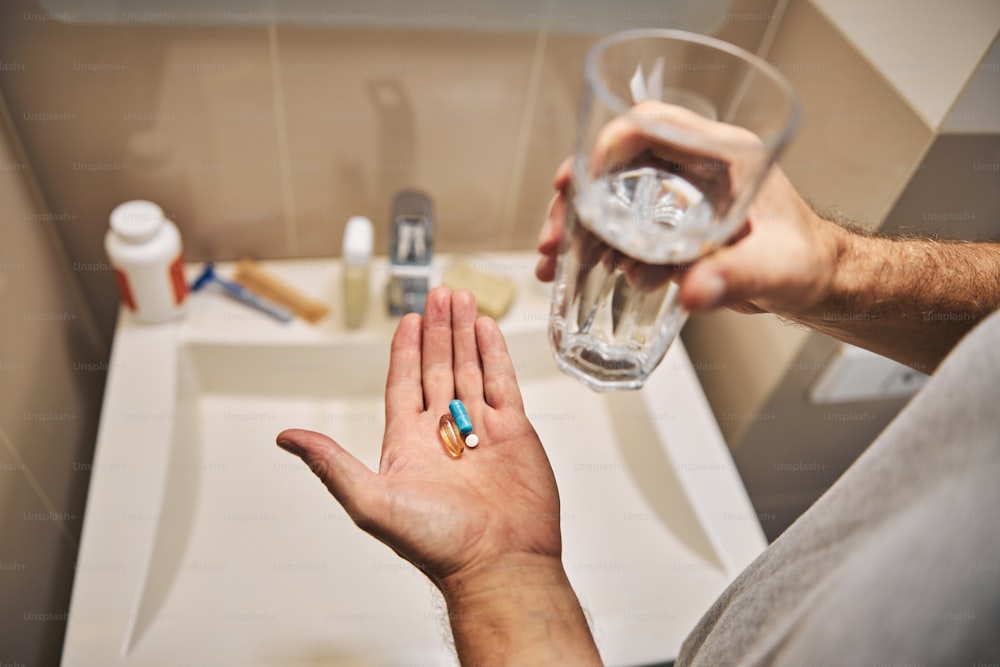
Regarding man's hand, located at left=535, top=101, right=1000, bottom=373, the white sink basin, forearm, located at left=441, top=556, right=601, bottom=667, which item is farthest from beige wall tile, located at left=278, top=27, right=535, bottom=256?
forearm, located at left=441, top=556, right=601, bottom=667

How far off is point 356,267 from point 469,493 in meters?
0.40

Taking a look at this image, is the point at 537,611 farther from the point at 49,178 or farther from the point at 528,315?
the point at 49,178

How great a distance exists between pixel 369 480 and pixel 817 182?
674 mm

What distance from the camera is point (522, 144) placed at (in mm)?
933

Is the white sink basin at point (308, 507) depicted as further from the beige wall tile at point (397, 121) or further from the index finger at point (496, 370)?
the index finger at point (496, 370)

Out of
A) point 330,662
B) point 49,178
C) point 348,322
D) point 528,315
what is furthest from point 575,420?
point 49,178

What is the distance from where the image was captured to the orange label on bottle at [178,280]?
849 millimetres

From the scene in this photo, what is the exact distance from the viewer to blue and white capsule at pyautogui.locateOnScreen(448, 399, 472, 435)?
61 centimetres

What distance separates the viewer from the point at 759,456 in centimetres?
110

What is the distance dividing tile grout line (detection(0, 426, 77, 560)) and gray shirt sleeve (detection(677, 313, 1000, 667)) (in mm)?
749

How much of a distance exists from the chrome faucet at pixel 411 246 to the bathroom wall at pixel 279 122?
0.05 m

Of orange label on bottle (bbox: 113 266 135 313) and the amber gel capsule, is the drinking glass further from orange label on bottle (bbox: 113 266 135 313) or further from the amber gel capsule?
orange label on bottle (bbox: 113 266 135 313)

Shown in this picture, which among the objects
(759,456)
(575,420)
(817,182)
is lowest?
(759,456)

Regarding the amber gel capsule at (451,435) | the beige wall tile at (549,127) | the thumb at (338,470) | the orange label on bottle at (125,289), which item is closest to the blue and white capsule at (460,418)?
the amber gel capsule at (451,435)
